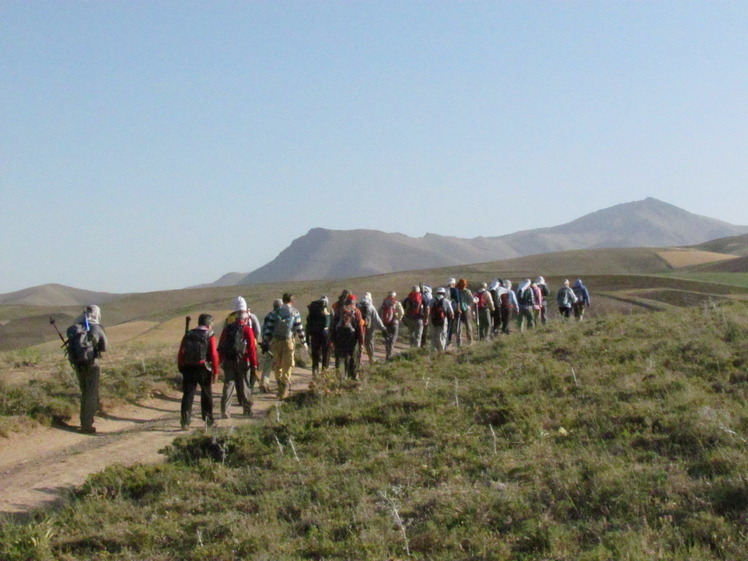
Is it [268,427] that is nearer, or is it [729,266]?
[268,427]

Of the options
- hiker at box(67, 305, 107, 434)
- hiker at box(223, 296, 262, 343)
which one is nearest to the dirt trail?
hiker at box(67, 305, 107, 434)

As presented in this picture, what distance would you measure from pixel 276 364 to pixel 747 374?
7.92m

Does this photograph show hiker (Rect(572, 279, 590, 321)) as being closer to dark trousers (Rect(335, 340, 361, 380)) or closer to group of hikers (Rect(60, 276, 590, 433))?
group of hikers (Rect(60, 276, 590, 433))

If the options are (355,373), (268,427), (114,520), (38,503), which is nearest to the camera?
(114,520)

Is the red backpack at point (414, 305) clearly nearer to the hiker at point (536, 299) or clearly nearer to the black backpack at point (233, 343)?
the hiker at point (536, 299)

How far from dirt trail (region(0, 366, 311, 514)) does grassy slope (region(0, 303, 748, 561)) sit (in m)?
0.62

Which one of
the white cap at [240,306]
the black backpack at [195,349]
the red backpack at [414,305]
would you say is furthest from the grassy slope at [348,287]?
the black backpack at [195,349]

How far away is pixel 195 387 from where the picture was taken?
11898mm

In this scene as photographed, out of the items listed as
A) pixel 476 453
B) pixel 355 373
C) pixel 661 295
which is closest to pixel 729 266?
pixel 661 295

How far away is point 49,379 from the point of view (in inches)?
613

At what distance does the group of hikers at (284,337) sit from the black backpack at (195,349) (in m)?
0.01

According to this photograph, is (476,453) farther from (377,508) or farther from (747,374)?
(747,374)

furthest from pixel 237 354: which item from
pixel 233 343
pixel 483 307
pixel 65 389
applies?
pixel 483 307

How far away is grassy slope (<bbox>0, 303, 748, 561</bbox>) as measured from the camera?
6449mm
